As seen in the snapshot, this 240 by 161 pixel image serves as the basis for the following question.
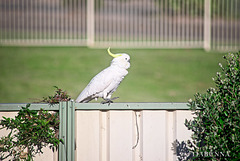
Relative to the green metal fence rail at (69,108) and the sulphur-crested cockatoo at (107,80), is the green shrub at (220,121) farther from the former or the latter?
the sulphur-crested cockatoo at (107,80)

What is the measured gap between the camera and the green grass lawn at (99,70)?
10.2m

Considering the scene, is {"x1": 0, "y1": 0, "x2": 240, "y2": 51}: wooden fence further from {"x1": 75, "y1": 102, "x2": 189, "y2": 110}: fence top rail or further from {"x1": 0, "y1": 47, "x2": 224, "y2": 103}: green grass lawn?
{"x1": 75, "y1": 102, "x2": 189, "y2": 110}: fence top rail

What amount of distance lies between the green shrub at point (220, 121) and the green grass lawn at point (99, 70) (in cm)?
630

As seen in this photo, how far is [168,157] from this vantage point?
146 inches

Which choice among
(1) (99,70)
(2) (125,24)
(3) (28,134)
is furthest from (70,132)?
(2) (125,24)

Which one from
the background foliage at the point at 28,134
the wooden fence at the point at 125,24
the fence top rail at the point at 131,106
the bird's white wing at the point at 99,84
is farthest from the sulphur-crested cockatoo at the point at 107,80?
the wooden fence at the point at 125,24

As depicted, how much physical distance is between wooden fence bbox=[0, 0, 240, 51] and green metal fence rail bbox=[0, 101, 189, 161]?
9.10 metres

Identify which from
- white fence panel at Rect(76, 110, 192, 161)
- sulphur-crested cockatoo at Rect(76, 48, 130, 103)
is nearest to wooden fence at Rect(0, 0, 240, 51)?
sulphur-crested cockatoo at Rect(76, 48, 130, 103)

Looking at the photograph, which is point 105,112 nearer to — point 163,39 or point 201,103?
point 201,103

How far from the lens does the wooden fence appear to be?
41.4ft

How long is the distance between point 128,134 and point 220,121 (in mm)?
847

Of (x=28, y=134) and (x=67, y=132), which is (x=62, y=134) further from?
(x=28, y=134)

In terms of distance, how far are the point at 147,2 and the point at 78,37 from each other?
2.40 meters

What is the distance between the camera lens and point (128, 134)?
12.2ft
